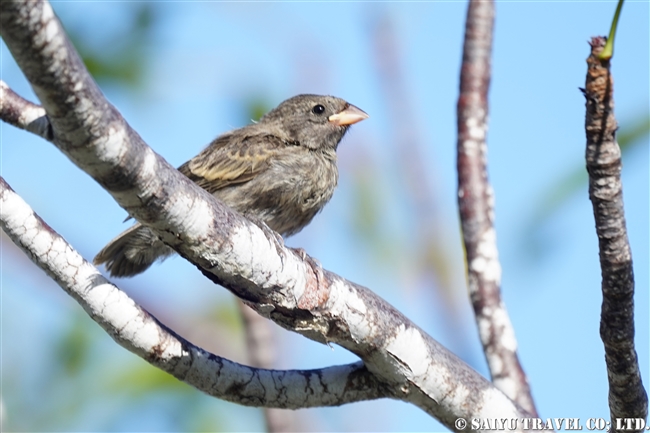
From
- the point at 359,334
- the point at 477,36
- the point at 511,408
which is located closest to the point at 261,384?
the point at 359,334

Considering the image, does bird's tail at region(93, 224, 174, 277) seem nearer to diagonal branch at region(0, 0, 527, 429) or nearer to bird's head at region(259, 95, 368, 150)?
bird's head at region(259, 95, 368, 150)

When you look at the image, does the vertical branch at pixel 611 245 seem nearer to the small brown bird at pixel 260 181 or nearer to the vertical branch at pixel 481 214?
the vertical branch at pixel 481 214

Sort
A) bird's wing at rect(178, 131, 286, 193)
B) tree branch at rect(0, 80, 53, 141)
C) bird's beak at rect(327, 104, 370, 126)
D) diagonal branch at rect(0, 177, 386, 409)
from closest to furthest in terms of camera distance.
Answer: tree branch at rect(0, 80, 53, 141), diagonal branch at rect(0, 177, 386, 409), bird's wing at rect(178, 131, 286, 193), bird's beak at rect(327, 104, 370, 126)

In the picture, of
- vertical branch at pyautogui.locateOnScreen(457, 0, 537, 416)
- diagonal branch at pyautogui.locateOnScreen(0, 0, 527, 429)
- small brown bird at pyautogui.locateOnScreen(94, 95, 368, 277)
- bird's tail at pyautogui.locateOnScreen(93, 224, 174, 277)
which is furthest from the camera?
small brown bird at pyautogui.locateOnScreen(94, 95, 368, 277)

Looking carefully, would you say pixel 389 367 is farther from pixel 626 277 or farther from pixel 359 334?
pixel 626 277

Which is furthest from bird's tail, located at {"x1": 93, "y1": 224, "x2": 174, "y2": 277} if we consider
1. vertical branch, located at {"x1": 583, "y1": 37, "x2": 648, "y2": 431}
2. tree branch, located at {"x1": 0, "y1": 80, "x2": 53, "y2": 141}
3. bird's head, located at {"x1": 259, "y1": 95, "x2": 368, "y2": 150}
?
vertical branch, located at {"x1": 583, "y1": 37, "x2": 648, "y2": 431}

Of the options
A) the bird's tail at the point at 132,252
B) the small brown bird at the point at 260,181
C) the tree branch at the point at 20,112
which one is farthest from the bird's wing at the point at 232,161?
the tree branch at the point at 20,112

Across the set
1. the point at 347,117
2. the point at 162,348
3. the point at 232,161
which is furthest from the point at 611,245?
the point at 347,117
